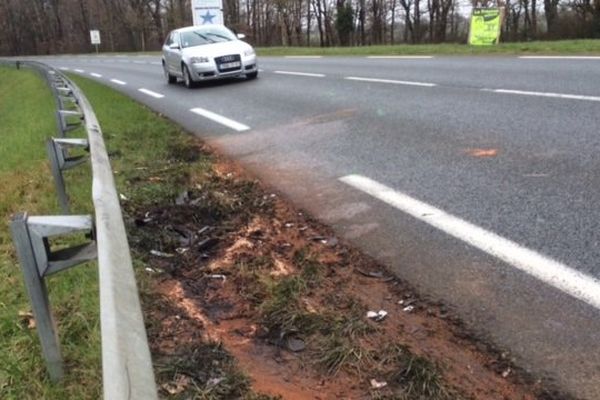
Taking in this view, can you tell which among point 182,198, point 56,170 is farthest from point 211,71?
point 56,170

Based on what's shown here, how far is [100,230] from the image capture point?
177cm

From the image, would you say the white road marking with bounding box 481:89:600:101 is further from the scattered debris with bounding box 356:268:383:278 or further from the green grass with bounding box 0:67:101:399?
the green grass with bounding box 0:67:101:399

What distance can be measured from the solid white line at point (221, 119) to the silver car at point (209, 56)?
3.65m

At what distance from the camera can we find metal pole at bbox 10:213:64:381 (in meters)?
2.03

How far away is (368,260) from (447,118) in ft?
13.9

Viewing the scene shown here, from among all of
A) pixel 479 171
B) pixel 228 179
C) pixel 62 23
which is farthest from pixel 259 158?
pixel 62 23

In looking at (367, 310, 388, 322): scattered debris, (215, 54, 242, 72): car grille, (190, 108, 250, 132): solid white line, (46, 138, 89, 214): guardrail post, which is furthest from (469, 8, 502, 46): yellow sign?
(367, 310, 388, 322): scattered debris

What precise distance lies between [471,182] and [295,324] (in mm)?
2429

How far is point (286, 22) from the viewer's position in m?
57.1

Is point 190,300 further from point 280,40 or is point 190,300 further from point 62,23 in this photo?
point 62,23

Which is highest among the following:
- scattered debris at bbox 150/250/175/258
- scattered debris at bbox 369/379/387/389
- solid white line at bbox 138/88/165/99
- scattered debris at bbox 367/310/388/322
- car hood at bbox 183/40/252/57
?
car hood at bbox 183/40/252/57

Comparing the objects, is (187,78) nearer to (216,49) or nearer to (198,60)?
(198,60)

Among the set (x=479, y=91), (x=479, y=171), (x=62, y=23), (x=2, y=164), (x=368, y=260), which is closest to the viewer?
(x=368, y=260)

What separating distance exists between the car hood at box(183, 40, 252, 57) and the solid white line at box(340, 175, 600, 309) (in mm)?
10102
